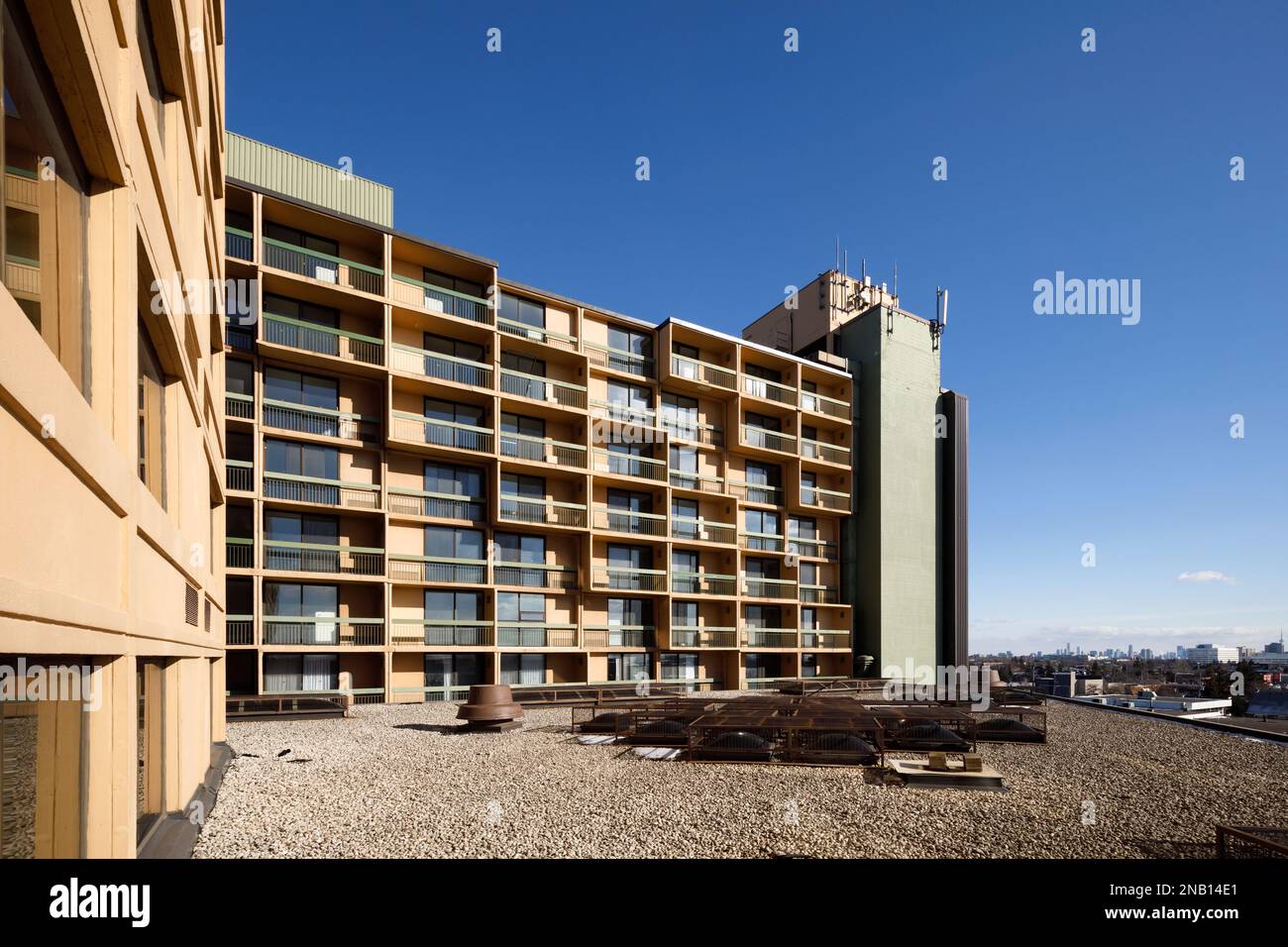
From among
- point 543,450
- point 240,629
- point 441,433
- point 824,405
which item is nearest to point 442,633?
point 240,629

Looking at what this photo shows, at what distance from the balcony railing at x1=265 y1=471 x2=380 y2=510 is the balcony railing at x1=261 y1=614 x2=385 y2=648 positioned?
15.1 ft

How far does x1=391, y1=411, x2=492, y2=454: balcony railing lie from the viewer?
30.5m

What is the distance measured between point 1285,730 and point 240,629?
38138mm

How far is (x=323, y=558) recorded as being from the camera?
2845cm

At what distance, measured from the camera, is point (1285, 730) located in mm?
25391

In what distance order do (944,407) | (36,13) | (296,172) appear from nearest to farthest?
(36,13) < (296,172) < (944,407)

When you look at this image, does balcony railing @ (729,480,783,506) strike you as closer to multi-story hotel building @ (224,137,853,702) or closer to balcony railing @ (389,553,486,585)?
multi-story hotel building @ (224,137,853,702)

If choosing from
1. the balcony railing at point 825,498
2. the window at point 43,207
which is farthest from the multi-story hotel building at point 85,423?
the balcony railing at point 825,498

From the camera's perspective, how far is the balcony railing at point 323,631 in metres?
27.0

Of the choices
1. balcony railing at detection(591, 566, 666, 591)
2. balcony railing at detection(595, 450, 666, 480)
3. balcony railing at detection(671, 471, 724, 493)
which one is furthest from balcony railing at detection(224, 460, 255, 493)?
balcony railing at detection(671, 471, 724, 493)

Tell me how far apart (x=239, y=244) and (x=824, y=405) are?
112ft

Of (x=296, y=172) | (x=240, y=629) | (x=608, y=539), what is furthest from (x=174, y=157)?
(x=608, y=539)

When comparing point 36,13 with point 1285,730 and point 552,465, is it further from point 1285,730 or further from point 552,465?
point 1285,730

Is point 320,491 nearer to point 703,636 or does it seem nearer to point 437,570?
point 437,570
